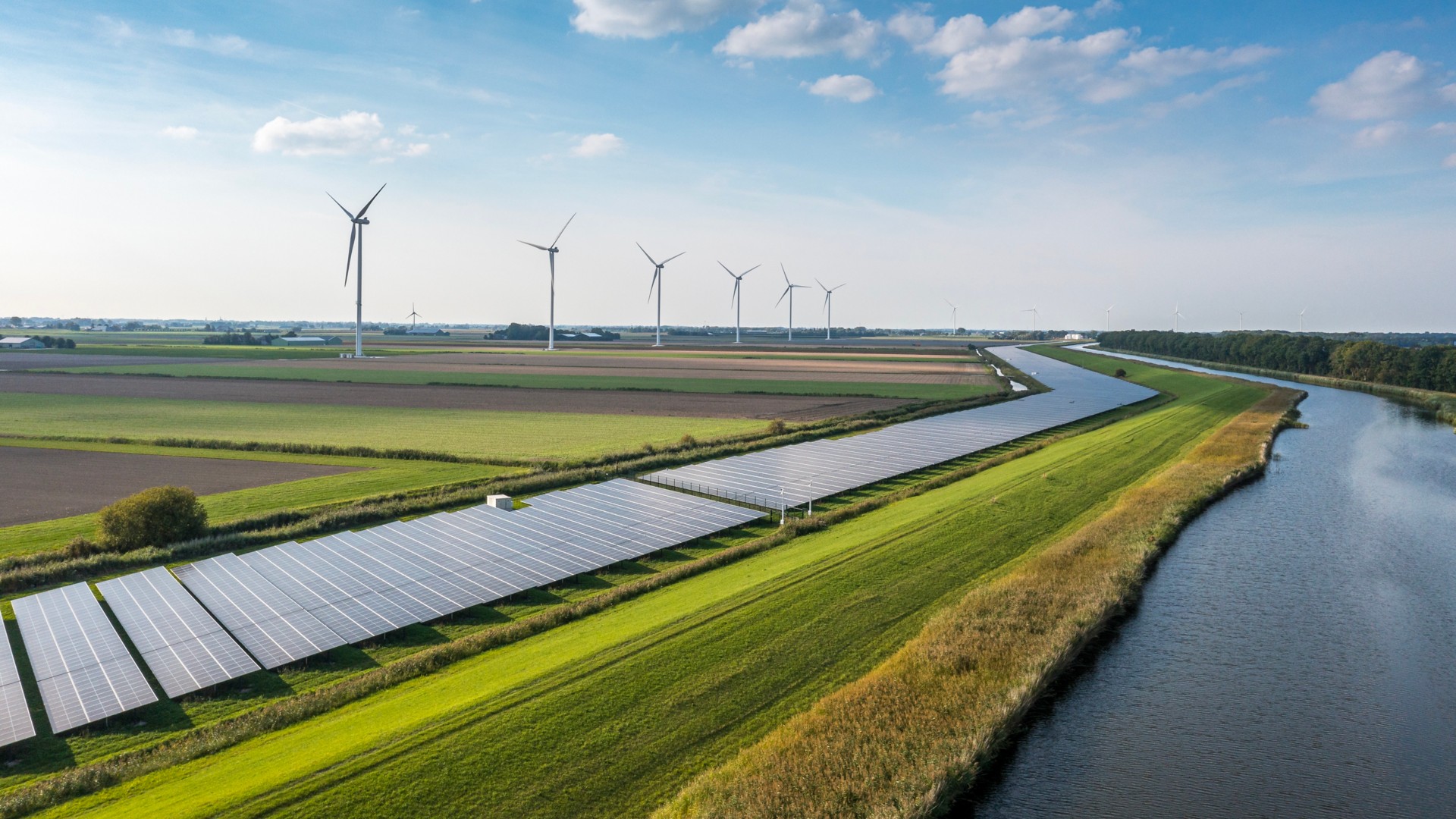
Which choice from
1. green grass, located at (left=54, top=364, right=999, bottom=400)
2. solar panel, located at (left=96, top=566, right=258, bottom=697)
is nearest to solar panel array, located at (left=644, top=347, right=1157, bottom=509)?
green grass, located at (left=54, top=364, right=999, bottom=400)

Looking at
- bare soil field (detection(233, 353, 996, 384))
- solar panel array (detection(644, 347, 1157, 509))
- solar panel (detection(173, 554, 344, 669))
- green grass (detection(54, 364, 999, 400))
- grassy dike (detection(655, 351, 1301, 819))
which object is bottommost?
grassy dike (detection(655, 351, 1301, 819))

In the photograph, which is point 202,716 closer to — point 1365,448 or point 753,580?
point 753,580

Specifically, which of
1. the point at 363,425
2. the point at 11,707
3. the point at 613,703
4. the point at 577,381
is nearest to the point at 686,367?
the point at 577,381

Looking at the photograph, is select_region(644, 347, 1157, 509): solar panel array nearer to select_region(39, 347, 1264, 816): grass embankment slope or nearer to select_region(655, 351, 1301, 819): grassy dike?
select_region(39, 347, 1264, 816): grass embankment slope

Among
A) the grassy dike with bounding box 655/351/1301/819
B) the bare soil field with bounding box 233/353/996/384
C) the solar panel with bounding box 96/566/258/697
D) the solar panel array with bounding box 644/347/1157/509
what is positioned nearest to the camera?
the grassy dike with bounding box 655/351/1301/819

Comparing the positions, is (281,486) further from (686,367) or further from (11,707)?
(686,367)

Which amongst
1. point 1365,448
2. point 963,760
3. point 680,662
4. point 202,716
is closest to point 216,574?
point 202,716
